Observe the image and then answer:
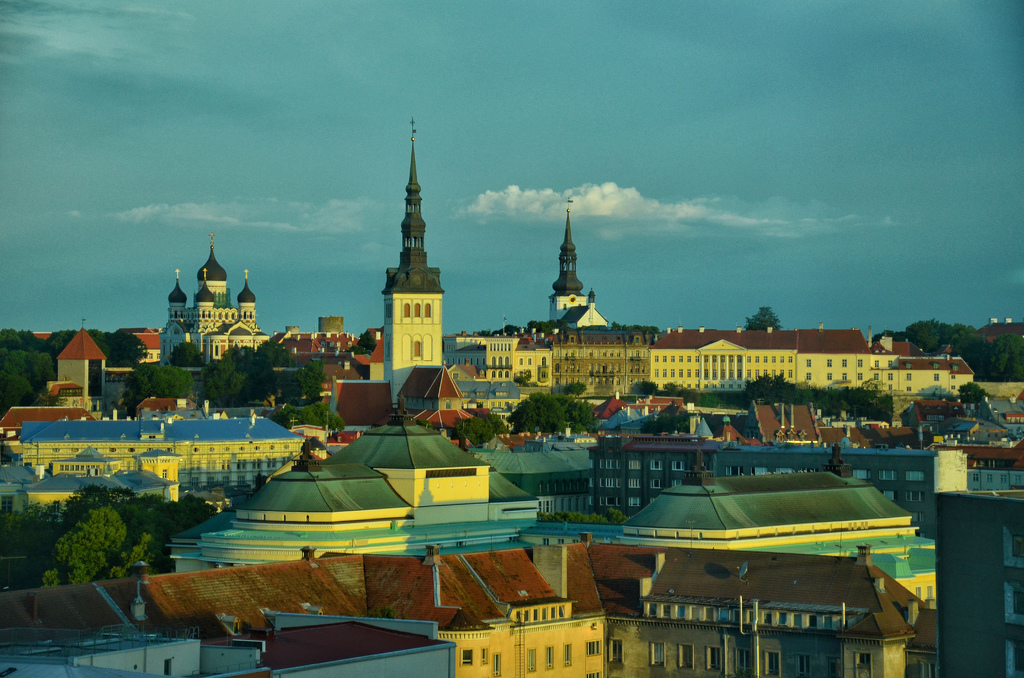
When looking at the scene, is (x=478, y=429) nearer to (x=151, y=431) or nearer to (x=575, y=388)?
(x=151, y=431)

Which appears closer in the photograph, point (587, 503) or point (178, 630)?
point (178, 630)

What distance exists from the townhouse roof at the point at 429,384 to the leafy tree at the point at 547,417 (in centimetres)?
1037

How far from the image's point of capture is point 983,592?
2870 centimetres

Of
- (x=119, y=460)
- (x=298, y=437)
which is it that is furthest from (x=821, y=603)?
(x=298, y=437)

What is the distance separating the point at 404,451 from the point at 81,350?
9678 cm

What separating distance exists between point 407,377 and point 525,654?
303 feet

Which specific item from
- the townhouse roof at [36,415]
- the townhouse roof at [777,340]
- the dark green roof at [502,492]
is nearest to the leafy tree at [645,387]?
the townhouse roof at [777,340]

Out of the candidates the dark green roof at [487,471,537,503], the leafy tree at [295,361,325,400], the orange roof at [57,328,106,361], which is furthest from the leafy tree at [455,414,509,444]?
the dark green roof at [487,471,537,503]

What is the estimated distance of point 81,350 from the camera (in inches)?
6166

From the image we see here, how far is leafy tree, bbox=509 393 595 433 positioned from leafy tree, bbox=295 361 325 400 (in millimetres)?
19293

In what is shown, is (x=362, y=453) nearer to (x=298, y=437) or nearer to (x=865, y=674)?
(x=865, y=674)

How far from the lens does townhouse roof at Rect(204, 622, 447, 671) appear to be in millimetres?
32812

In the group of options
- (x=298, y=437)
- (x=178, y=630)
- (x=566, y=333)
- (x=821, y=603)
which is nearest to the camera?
(x=178, y=630)

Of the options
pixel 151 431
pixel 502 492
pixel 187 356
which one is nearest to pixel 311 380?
pixel 187 356
